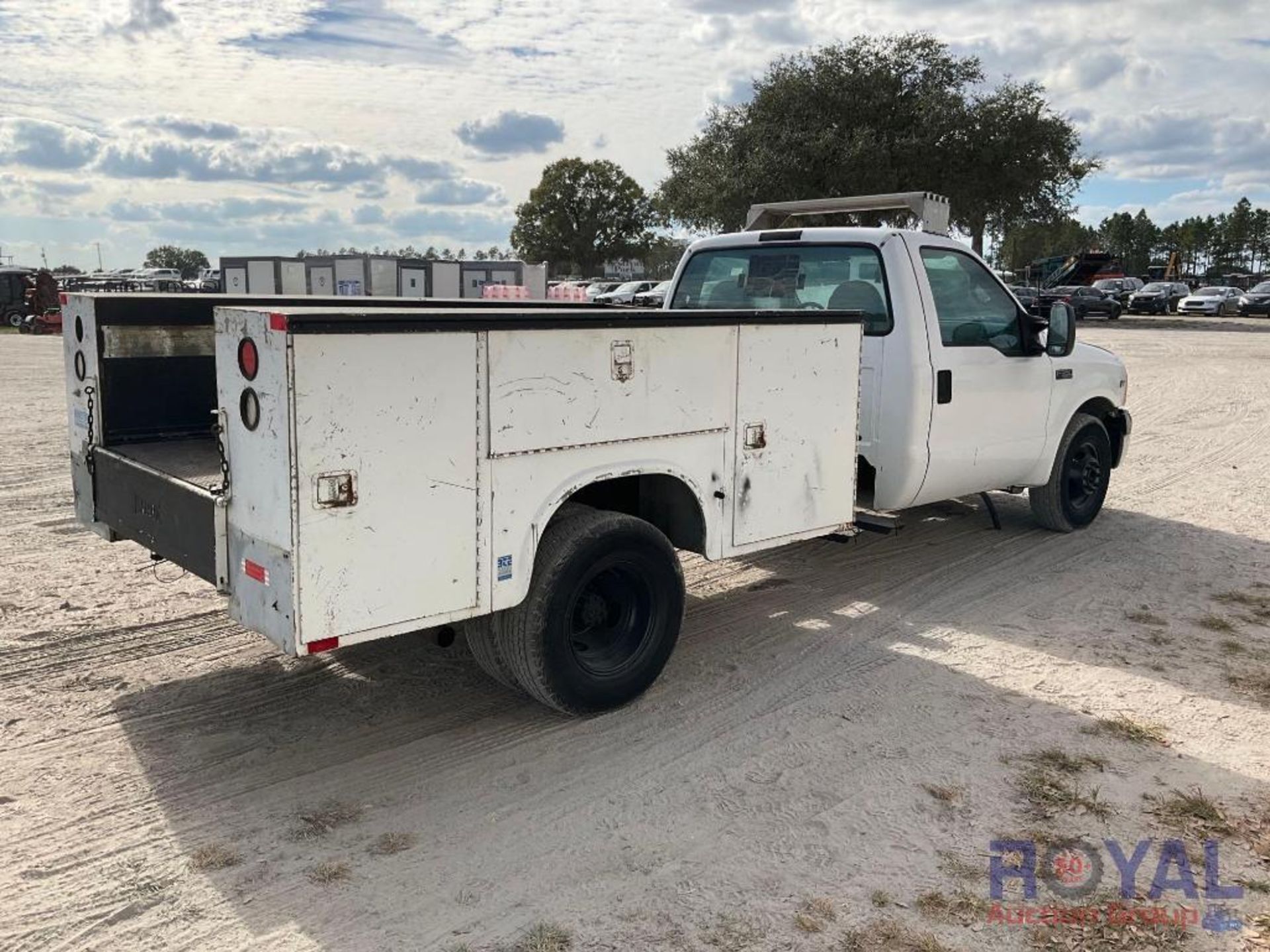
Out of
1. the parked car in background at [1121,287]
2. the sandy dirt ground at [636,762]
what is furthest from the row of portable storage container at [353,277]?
the sandy dirt ground at [636,762]

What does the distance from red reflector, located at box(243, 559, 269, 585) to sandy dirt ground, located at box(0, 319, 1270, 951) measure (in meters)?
0.85

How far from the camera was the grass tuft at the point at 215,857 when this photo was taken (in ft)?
11.3

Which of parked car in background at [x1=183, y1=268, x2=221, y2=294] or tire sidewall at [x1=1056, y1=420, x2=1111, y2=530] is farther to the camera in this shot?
parked car in background at [x1=183, y1=268, x2=221, y2=294]

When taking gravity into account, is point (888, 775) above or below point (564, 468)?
below

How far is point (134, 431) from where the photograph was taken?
509 cm

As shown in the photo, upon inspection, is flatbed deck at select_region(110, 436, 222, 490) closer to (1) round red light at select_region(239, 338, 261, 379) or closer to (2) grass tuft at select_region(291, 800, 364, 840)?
(1) round red light at select_region(239, 338, 261, 379)

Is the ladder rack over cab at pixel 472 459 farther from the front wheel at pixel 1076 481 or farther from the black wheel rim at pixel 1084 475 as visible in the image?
the black wheel rim at pixel 1084 475

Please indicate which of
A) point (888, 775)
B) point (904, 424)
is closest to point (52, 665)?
point (888, 775)

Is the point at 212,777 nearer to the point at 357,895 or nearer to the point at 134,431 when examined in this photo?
the point at 357,895

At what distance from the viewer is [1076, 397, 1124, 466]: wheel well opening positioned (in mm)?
7926

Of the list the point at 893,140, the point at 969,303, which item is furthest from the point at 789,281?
the point at 893,140

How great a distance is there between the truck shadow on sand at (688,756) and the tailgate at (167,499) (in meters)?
0.79

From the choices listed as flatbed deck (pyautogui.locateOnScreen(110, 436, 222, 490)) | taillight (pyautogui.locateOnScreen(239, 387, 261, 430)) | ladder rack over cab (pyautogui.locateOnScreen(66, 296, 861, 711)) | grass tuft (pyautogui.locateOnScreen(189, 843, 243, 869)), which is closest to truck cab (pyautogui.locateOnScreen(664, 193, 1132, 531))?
ladder rack over cab (pyautogui.locateOnScreen(66, 296, 861, 711))

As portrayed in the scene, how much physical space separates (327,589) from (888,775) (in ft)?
7.24
